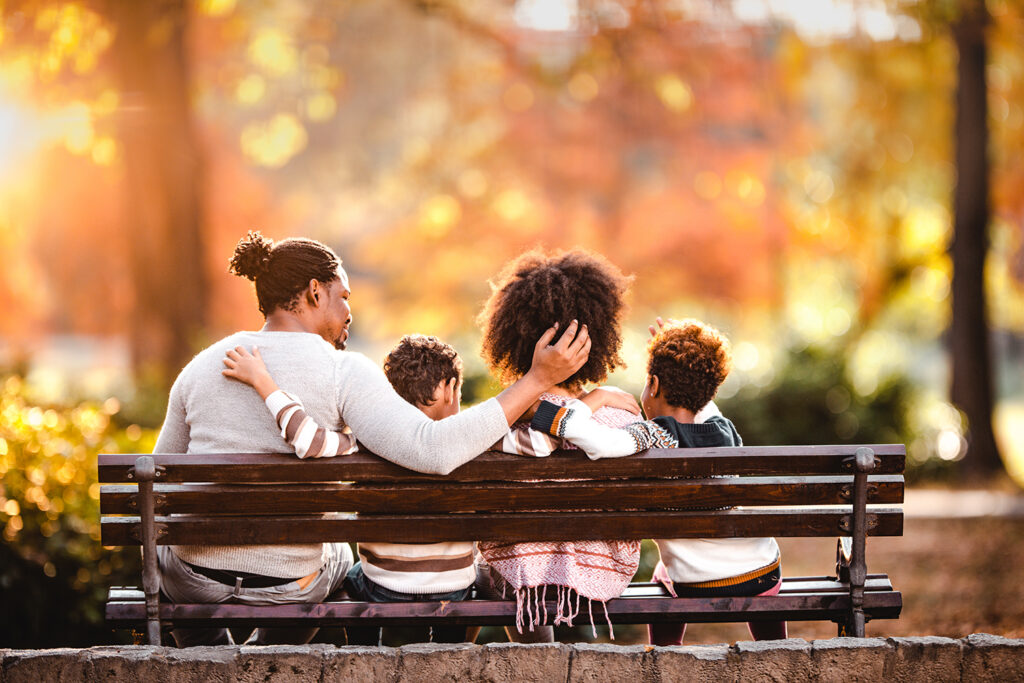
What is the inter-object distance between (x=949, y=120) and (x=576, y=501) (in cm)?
1308

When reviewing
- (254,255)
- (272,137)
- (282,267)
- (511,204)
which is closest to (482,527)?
(282,267)

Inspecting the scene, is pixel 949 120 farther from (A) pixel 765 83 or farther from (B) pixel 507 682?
(B) pixel 507 682

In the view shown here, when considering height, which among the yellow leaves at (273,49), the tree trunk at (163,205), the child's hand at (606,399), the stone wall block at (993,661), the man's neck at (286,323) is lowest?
the stone wall block at (993,661)

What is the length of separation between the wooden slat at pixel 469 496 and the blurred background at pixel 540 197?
1496 mm

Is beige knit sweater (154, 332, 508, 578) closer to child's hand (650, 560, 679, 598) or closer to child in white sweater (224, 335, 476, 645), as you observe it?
child in white sweater (224, 335, 476, 645)

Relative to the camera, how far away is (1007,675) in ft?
10.1

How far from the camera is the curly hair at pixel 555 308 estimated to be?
125 inches

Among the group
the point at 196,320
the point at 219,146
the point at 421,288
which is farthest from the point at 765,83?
the point at 219,146

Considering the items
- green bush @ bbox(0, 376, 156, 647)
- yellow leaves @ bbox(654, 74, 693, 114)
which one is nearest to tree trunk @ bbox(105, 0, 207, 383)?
yellow leaves @ bbox(654, 74, 693, 114)

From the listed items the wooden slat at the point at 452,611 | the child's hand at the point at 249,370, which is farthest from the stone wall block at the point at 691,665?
the child's hand at the point at 249,370

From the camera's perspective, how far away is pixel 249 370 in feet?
10.1

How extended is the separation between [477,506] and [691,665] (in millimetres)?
804

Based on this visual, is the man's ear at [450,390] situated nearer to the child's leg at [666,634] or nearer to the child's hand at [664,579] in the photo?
the child's hand at [664,579]

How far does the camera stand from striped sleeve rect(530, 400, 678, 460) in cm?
305
